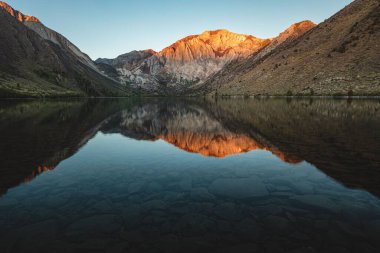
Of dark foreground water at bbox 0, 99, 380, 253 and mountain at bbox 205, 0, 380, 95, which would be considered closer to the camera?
dark foreground water at bbox 0, 99, 380, 253

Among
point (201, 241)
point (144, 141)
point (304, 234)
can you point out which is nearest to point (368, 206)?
point (304, 234)

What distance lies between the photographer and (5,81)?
632 feet

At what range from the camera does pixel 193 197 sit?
1499 centimetres

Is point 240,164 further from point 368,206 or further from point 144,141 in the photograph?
point 144,141

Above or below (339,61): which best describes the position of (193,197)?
below

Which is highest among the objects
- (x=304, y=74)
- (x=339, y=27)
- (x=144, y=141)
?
(x=339, y=27)

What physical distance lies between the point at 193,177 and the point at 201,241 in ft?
29.6

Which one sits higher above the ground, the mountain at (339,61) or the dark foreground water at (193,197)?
the mountain at (339,61)

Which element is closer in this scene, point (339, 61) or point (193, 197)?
point (193, 197)

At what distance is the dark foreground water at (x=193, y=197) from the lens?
404 inches

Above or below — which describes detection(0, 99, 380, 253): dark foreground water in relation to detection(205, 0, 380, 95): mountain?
below

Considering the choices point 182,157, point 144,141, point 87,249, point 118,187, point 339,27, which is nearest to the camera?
point 87,249

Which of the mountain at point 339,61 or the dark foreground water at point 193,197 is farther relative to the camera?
the mountain at point 339,61

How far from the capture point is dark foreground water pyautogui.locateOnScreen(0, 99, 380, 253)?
33.7ft
